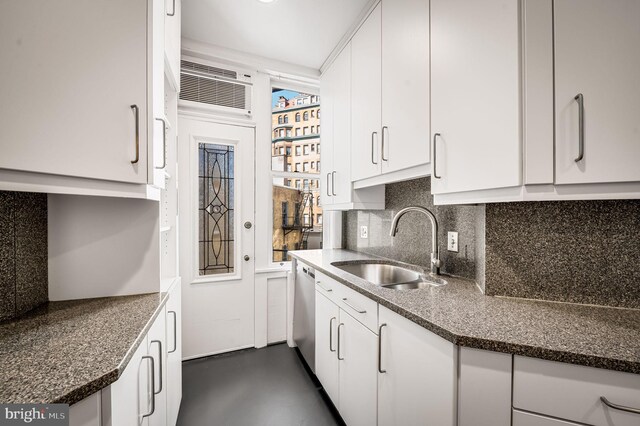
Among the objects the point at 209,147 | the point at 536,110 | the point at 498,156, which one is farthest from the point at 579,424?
the point at 209,147

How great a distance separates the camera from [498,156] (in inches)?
37.2

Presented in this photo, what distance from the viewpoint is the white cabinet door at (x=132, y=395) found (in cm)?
61

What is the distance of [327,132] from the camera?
2.40 metres

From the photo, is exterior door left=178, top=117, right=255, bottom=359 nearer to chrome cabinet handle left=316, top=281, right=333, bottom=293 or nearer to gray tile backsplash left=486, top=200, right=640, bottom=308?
chrome cabinet handle left=316, top=281, right=333, bottom=293

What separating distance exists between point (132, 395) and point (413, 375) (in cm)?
92

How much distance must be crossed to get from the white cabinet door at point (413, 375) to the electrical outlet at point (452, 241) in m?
0.62

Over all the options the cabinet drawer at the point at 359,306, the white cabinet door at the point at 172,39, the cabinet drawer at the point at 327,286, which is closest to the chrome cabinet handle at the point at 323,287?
the cabinet drawer at the point at 327,286

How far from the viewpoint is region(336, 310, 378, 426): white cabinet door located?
48.1 inches

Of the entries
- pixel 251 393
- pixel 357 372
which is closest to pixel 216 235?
pixel 251 393

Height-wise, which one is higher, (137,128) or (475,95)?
(475,95)

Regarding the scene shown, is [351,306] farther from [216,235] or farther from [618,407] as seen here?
[216,235]

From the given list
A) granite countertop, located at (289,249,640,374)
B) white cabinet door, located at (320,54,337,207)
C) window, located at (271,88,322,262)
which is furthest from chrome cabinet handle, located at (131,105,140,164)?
window, located at (271,88,322,262)

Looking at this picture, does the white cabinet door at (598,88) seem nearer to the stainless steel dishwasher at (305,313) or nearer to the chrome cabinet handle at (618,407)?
the chrome cabinet handle at (618,407)

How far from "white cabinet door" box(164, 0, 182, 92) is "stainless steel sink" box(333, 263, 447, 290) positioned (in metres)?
Answer: 1.60
